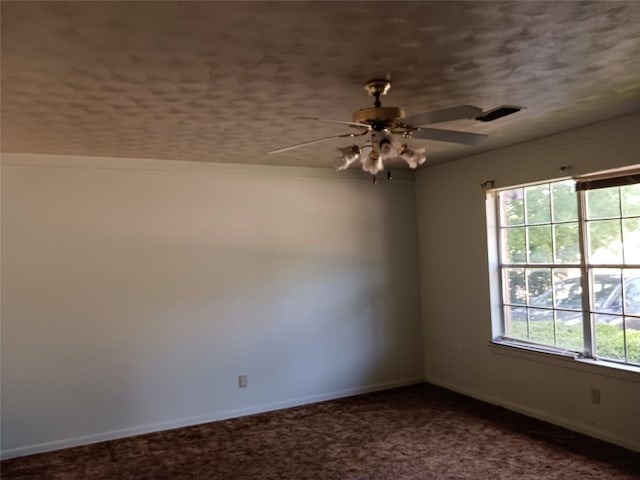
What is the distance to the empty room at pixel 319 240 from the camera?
2268mm

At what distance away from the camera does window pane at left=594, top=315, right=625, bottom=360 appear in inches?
153

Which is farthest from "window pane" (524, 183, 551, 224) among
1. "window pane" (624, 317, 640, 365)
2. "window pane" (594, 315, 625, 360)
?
"window pane" (624, 317, 640, 365)

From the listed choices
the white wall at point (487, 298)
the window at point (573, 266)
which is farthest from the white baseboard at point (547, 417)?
the window at point (573, 266)

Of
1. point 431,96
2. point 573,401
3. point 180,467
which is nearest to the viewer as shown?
point 431,96

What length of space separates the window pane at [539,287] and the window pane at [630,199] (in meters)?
0.86

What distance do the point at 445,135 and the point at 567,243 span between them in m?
2.22

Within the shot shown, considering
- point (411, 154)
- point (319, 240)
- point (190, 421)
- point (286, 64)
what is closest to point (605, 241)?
point (411, 154)

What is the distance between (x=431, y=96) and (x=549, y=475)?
8.51ft

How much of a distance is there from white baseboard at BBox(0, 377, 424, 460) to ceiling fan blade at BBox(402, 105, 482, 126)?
3.46 metres

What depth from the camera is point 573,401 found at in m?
4.11

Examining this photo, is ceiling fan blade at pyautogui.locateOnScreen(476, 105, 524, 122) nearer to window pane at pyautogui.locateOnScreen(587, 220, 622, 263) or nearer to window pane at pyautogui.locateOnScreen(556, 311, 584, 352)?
window pane at pyautogui.locateOnScreen(587, 220, 622, 263)

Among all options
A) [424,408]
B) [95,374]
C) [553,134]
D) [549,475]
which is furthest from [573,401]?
[95,374]

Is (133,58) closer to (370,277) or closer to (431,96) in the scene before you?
(431,96)

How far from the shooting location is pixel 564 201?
430 cm
